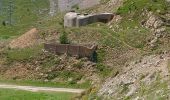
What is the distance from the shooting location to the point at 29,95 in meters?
60.0

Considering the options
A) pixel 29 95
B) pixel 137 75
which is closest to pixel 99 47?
pixel 29 95

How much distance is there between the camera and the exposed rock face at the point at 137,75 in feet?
133

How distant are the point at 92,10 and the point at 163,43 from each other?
17944mm

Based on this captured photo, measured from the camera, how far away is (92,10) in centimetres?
9012

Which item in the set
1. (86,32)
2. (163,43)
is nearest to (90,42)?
(86,32)

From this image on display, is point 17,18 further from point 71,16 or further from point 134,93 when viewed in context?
point 134,93

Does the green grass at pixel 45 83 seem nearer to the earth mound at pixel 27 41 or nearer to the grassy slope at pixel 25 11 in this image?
the earth mound at pixel 27 41

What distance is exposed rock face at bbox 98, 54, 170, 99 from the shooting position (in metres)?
40.4

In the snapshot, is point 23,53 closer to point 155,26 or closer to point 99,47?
point 99,47

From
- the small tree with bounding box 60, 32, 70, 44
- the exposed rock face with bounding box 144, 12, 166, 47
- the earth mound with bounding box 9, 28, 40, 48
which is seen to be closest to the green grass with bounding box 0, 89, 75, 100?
the small tree with bounding box 60, 32, 70, 44

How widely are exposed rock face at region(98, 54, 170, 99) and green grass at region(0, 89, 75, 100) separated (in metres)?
12.9

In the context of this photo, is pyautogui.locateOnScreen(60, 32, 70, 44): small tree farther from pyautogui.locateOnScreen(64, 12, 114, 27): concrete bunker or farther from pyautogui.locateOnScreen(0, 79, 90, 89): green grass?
pyautogui.locateOnScreen(64, 12, 114, 27): concrete bunker

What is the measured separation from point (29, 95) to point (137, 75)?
2002 cm

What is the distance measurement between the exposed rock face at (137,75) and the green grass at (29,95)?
509 inches
